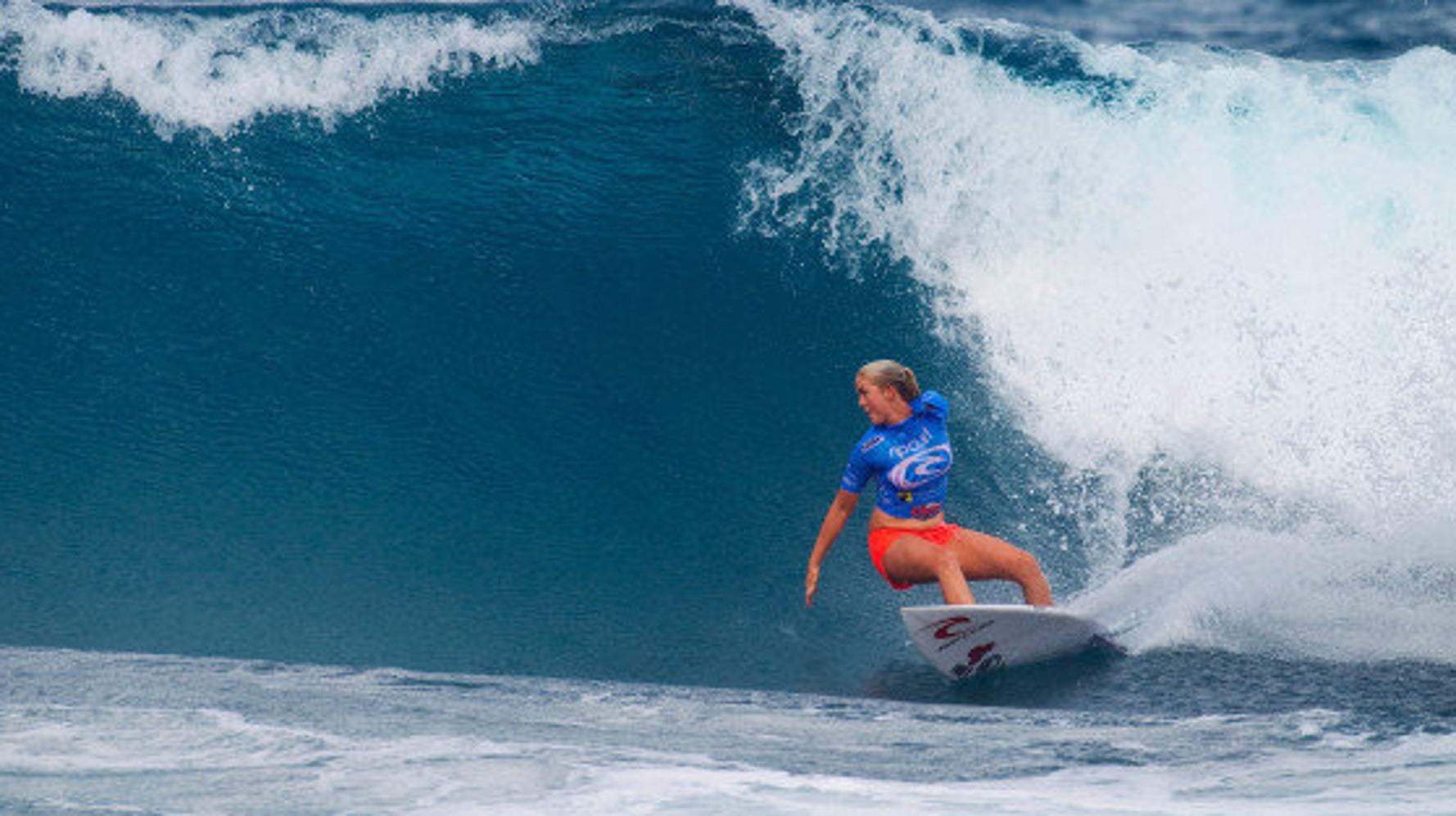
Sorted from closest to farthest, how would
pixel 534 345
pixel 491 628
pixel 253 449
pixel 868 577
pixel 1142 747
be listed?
1. pixel 1142 747
2. pixel 491 628
3. pixel 868 577
4. pixel 253 449
5. pixel 534 345

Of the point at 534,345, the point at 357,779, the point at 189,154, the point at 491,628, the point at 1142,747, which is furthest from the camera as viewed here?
the point at 189,154

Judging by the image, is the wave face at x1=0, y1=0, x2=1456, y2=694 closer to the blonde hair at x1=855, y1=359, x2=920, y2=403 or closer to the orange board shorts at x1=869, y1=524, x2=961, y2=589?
the orange board shorts at x1=869, y1=524, x2=961, y2=589

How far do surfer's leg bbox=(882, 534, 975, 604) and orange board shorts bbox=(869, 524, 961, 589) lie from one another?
0.01 metres

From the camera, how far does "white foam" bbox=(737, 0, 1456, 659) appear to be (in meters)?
6.18

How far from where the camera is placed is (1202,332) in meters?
6.64

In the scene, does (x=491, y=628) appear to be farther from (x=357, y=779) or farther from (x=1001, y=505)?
(x=1001, y=505)

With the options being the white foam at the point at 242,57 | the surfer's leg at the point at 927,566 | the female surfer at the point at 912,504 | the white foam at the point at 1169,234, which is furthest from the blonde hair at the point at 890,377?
the white foam at the point at 242,57

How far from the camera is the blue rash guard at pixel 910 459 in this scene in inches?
189

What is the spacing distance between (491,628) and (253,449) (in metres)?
1.54

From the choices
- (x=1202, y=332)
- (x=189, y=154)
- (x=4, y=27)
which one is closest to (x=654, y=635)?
(x=1202, y=332)

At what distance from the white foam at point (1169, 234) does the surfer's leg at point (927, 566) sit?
3.61ft

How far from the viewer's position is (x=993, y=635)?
4.66 metres

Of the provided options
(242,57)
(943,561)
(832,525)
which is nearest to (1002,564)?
(943,561)

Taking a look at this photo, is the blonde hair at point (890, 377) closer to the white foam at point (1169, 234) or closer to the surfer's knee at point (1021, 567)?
the surfer's knee at point (1021, 567)
